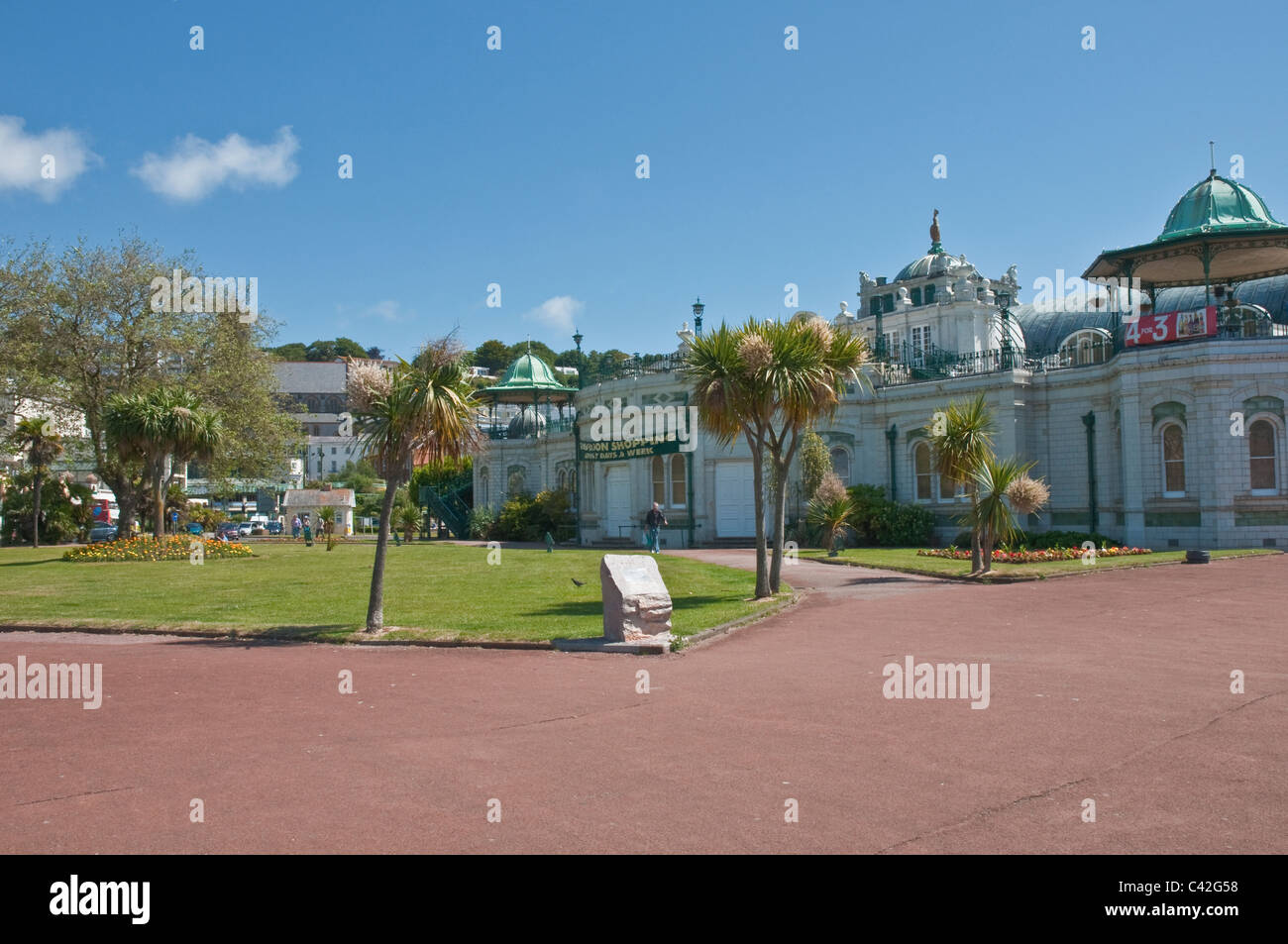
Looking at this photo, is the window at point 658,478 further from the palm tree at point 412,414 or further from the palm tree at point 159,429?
the palm tree at point 412,414

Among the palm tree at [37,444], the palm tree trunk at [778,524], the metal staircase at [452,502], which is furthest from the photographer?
the metal staircase at [452,502]

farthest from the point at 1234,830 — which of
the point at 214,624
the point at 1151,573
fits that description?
the point at 1151,573

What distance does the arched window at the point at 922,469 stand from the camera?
3312 cm

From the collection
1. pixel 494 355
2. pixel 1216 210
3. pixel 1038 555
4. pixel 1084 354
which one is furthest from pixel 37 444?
pixel 494 355

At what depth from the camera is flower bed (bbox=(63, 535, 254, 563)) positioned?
3086 cm

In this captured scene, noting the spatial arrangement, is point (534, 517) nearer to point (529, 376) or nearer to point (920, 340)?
point (529, 376)

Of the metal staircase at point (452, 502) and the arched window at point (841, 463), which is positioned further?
the metal staircase at point (452, 502)

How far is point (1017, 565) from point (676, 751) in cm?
1690

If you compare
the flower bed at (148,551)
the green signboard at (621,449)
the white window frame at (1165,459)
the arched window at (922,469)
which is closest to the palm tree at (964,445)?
the white window frame at (1165,459)

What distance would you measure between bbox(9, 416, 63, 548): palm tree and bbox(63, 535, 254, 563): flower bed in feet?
35.6

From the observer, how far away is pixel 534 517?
141ft

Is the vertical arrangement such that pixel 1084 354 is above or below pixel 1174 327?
above

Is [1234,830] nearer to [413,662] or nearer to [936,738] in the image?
[936,738]

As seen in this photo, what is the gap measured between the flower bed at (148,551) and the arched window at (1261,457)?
30.8 metres
